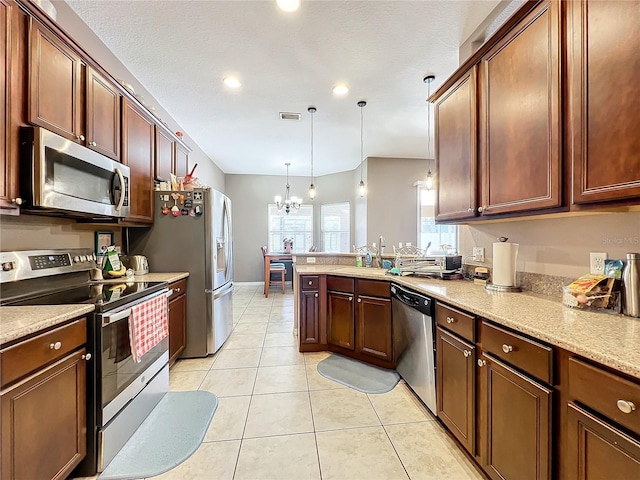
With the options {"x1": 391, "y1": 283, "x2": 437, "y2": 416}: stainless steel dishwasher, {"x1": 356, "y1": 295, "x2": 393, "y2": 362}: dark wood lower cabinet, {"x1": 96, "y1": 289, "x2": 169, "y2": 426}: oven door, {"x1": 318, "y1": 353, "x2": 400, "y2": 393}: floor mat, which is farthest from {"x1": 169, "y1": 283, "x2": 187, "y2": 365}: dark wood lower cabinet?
{"x1": 391, "y1": 283, "x2": 437, "y2": 416}: stainless steel dishwasher

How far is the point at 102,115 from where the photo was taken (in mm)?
1955

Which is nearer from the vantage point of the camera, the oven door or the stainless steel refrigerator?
the oven door

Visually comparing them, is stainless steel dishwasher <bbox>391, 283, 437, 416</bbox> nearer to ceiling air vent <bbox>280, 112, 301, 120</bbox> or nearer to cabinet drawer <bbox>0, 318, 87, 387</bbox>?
cabinet drawer <bbox>0, 318, 87, 387</bbox>

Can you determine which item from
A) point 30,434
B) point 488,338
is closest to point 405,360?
point 488,338

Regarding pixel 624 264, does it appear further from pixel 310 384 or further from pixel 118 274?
pixel 118 274

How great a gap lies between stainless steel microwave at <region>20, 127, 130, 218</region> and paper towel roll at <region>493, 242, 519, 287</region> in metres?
2.62

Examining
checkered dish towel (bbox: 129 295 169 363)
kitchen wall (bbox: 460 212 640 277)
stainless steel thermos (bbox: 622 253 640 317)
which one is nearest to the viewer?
stainless steel thermos (bbox: 622 253 640 317)

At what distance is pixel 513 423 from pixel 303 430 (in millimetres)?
1189

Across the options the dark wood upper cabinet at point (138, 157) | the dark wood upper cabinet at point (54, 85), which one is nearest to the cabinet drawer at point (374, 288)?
the dark wood upper cabinet at point (138, 157)

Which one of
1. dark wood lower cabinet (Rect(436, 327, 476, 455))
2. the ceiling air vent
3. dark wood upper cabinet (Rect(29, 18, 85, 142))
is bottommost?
dark wood lower cabinet (Rect(436, 327, 476, 455))

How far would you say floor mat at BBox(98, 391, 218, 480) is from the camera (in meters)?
1.48

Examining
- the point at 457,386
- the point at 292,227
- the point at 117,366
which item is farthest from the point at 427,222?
the point at 117,366

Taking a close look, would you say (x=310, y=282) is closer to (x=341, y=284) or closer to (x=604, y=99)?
(x=341, y=284)

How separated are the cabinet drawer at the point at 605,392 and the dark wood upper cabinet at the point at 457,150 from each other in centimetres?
117
